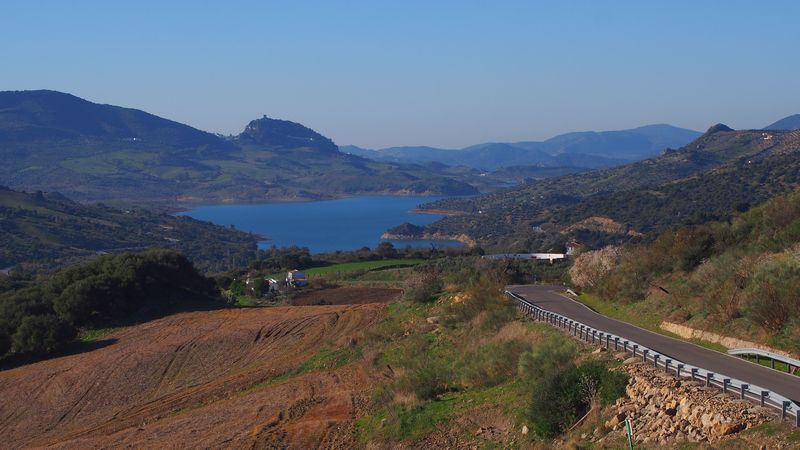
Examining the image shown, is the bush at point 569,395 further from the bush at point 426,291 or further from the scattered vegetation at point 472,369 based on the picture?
the bush at point 426,291

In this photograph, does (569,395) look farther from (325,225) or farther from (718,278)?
(325,225)

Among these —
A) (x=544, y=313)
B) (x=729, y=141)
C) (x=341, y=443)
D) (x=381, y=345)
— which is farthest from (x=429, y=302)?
(x=729, y=141)

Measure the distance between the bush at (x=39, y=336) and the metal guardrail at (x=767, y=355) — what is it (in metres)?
23.9

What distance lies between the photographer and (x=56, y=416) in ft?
74.5

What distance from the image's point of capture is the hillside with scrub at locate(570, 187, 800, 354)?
1728 cm

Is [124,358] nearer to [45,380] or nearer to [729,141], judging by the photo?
[45,380]

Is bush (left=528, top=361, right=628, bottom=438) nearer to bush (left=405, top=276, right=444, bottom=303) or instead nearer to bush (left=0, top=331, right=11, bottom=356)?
bush (left=405, top=276, right=444, bottom=303)

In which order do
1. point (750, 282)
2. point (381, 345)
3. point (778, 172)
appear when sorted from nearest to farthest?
point (750, 282) < point (381, 345) < point (778, 172)

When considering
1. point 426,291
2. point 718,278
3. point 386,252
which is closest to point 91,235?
point 386,252

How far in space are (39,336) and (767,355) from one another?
25210 mm

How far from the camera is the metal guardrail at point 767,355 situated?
13.9 meters

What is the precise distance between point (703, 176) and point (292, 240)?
225 feet

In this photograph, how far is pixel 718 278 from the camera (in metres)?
21.7

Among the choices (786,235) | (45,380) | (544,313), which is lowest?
(45,380)
